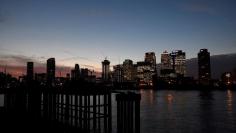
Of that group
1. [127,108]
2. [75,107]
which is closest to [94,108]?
[75,107]

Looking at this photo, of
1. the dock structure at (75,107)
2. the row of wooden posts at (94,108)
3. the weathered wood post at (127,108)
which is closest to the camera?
the weathered wood post at (127,108)

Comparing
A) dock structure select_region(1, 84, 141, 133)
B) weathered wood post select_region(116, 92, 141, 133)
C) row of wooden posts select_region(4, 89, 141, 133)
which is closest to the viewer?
weathered wood post select_region(116, 92, 141, 133)

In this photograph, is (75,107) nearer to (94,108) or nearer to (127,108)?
(94,108)

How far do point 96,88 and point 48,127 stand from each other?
5.92 meters

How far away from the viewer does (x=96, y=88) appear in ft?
80.3

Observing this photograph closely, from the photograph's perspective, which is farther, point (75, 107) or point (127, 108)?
point (75, 107)

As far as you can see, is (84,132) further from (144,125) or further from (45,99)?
(144,125)

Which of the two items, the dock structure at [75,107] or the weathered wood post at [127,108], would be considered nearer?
the weathered wood post at [127,108]

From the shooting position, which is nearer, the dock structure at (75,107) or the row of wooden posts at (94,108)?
the row of wooden posts at (94,108)

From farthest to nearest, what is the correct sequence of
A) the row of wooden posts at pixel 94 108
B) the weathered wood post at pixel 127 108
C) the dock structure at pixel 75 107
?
the dock structure at pixel 75 107
the row of wooden posts at pixel 94 108
the weathered wood post at pixel 127 108

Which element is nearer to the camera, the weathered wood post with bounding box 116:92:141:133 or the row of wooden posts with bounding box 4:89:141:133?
the weathered wood post with bounding box 116:92:141:133

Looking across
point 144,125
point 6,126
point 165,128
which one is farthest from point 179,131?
point 6,126

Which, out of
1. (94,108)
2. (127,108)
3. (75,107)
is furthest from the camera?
(75,107)

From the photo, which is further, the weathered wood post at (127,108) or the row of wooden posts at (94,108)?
the row of wooden posts at (94,108)
